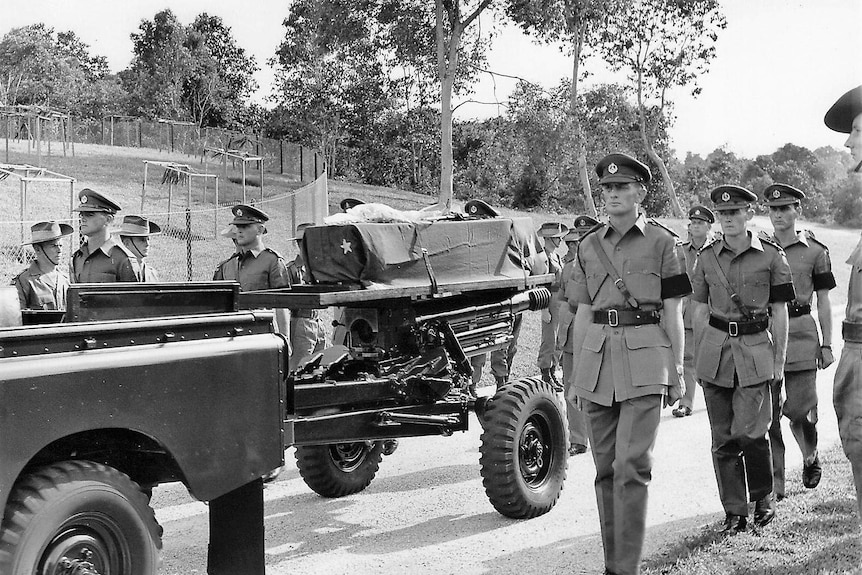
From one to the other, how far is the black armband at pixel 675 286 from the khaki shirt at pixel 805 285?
2658 mm

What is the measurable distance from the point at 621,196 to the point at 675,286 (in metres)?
0.58

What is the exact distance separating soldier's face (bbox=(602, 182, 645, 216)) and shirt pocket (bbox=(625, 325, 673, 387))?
666 mm

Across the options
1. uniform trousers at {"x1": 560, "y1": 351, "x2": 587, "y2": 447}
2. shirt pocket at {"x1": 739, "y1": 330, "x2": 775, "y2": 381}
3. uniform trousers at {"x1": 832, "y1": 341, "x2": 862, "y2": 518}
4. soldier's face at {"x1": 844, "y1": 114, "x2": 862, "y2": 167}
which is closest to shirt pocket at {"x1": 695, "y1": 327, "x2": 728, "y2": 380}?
shirt pocket at {"x1": 739, "y1": 330, "x2": 775, "y2": 381}

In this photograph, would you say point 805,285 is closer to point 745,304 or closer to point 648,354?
point 745,304

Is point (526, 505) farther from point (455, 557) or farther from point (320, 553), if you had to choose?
point (320, 553)

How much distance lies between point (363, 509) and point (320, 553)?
40.2 inches

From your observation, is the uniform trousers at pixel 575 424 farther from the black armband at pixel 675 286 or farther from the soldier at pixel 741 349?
the black armband at pixel 675 286

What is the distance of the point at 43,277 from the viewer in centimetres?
837

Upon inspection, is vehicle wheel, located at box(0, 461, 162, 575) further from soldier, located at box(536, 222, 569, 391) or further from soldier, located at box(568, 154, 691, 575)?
soldier, located at box(536, 222, 569, 391)

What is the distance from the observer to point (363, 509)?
268 inches

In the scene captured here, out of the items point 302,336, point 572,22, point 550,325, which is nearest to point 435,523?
point 302,336

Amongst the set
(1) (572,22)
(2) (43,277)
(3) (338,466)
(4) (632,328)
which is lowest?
(3) (338,466)

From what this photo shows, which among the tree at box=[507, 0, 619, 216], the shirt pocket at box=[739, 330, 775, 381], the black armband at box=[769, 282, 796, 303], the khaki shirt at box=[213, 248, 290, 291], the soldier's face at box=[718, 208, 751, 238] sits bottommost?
the shirt pocket at box=[739, 330, 775, 381]

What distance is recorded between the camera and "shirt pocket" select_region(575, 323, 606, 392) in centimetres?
533
